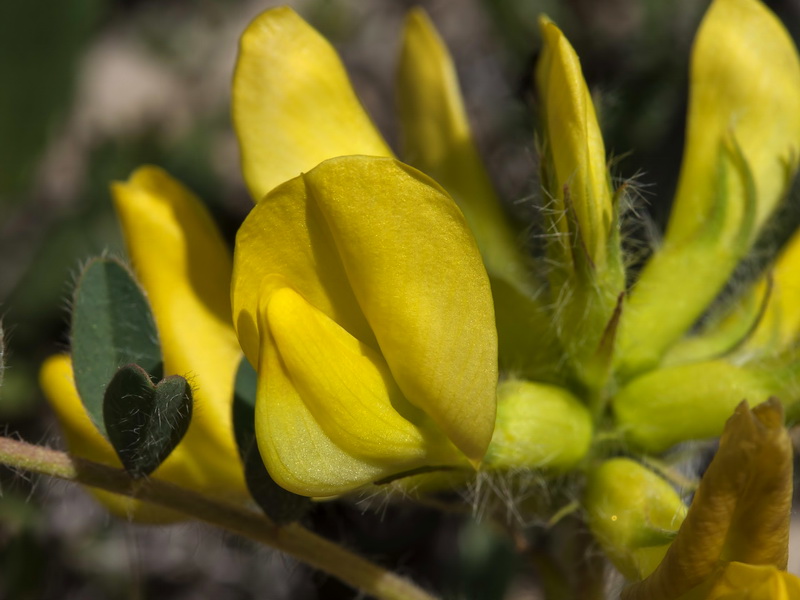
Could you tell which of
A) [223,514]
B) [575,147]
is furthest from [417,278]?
[223,514]

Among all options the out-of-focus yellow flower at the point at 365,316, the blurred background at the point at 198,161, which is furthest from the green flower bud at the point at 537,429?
the blurred background at the point at 198,161

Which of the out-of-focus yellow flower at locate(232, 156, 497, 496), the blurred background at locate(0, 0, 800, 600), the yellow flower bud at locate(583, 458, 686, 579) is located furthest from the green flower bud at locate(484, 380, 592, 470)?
the blurred background at locate(0, 0, 800, 600)

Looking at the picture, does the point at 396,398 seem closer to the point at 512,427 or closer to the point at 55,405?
A: the point at 512,427

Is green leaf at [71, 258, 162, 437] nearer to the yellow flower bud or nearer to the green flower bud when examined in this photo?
the green flower bud

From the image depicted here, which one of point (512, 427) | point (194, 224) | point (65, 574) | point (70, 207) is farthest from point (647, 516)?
point (70, 207)

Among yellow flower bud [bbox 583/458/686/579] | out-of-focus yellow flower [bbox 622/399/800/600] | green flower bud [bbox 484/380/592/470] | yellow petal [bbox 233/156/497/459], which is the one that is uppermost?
yellow petal [bbox 233/156/497/459]

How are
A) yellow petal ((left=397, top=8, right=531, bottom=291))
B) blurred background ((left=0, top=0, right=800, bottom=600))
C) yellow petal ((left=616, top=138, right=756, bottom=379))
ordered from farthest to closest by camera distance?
blurred background ((left=0, top=0, right=800, bottom=600)), yellow petal ((left=397, top=8, right=531, bottom=291)), yellow petal ((left=616, top=138, right=756, bottom=379))
